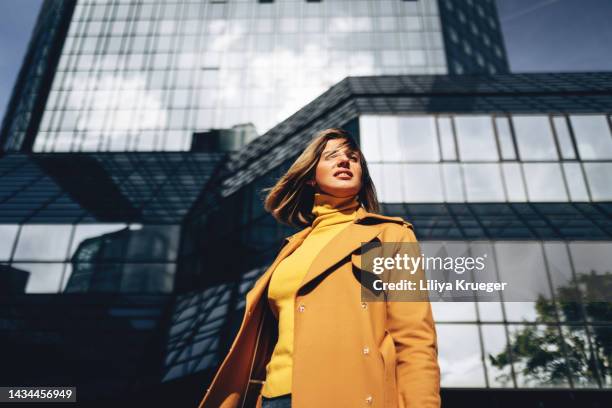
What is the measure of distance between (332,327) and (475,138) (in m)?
15.2

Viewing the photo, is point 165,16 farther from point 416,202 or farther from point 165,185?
point 416,202

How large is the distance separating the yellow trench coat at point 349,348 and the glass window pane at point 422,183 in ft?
41.5

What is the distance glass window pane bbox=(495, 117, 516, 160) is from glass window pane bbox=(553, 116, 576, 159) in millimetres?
1696

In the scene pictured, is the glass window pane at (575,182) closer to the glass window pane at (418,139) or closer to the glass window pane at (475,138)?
the glass window pane at (475,138)

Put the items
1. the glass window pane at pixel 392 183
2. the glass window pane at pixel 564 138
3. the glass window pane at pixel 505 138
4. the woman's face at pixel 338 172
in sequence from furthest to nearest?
1. the glass window pane at pixel 505 138
2. the glass window pane at pixel 564 138
3. the glass window pane at pixel 392 183
4. the woman's face at pixel 338 172

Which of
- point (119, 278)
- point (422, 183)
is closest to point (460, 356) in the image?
point (422, 183)

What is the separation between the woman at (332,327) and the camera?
67.4 inches

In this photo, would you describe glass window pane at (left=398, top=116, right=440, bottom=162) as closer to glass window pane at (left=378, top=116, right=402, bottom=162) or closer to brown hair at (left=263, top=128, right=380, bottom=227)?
glass window pane at (left=378, top=116, right=402, bottom=162)

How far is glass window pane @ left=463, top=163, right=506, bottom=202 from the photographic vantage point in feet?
47.0

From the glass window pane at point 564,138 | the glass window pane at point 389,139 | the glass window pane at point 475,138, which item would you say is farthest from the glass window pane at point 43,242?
the glass window pane at point 564,138

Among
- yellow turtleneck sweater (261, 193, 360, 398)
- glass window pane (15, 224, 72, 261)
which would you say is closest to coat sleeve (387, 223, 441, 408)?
yellow turtleneck sweater (261, 193, 360, 398)

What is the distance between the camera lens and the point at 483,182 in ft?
48.0

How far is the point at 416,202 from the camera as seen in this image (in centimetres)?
1430

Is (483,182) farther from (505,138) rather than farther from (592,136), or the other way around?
(592,136)
